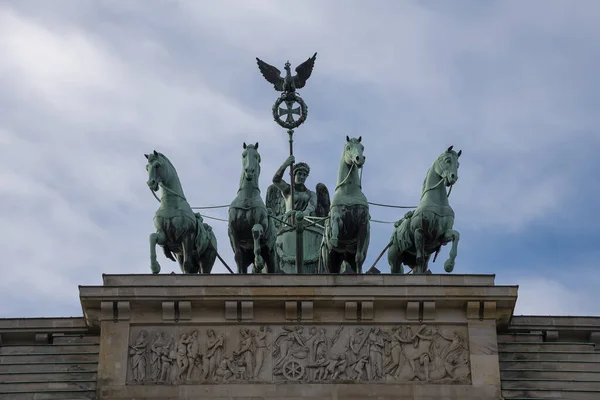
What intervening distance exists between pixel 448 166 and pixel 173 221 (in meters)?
4.98

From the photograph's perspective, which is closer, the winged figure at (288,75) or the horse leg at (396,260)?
the horse leg at (396,260)

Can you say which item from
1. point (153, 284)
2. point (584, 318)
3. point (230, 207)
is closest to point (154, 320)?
point (153, 284)

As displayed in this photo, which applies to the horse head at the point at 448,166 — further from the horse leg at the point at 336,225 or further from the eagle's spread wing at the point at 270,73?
the eagle's spread wing at the point at 270,73

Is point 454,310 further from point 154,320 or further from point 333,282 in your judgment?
point 154,320

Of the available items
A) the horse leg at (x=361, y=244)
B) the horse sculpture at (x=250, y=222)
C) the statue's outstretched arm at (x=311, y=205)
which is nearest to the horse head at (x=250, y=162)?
the horse sculpture at (x=250, y=222)

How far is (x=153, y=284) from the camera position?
37.6 metres

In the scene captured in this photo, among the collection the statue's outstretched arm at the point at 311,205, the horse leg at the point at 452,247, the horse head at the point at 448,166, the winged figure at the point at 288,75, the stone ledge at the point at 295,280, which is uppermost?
the winged figure at the point at 288,75

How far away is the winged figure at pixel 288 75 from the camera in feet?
141

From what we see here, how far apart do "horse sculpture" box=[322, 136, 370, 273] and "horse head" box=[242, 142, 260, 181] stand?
148 centimetres

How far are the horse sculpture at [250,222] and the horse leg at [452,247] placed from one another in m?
3.18

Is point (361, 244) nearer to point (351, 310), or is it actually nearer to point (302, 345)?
point (351, 310)

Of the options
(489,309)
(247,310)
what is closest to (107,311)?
(247,310)

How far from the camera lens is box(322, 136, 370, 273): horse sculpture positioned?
38938 millimetres

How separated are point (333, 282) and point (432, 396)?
2.63 meters
